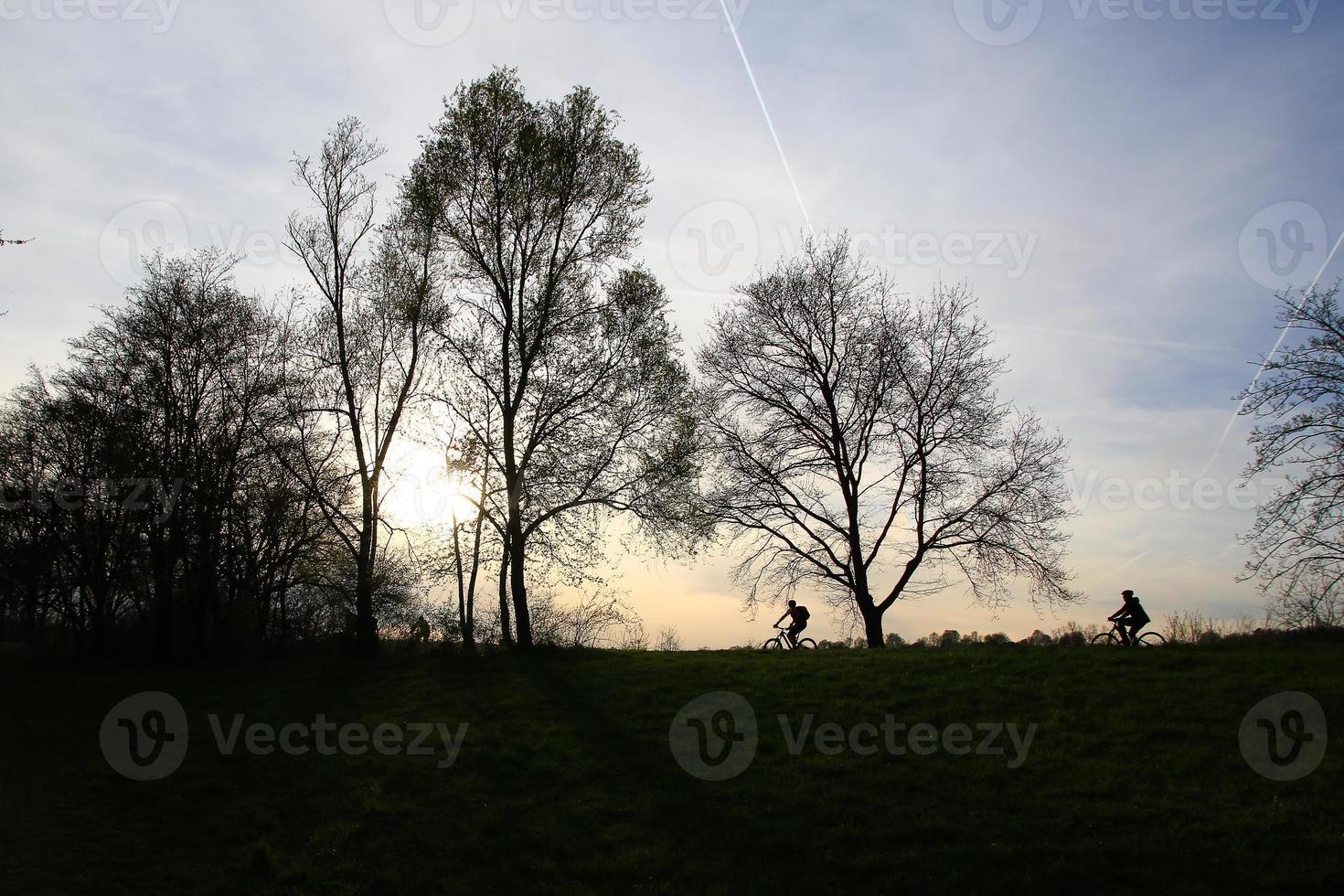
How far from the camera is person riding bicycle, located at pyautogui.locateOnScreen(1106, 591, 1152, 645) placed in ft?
73.5

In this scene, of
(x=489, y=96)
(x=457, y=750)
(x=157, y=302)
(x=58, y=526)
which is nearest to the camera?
(x=457, y=750)

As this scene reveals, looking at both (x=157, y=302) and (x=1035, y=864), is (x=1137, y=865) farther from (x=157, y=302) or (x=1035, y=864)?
(x=157, y=302)

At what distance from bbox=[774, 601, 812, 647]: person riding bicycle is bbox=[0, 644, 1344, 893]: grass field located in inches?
296

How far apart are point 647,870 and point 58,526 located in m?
31.3

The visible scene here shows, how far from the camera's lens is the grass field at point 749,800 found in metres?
→ 10.1

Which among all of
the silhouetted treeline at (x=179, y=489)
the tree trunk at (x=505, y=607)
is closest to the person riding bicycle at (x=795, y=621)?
the tree trunk at (x=505, y=607)

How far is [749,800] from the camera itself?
1238 cm

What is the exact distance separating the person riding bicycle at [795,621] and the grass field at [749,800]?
24.7ft

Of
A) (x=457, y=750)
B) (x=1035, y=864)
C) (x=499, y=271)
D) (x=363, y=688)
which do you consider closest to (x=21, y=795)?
(x=457, y=750)

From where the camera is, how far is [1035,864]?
986 cm

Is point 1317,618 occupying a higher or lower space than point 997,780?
higher

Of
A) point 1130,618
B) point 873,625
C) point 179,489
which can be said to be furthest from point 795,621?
point 179,489

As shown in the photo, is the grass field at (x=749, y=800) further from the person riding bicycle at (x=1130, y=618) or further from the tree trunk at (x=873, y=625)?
the tree trunk at (x=873, y=625)

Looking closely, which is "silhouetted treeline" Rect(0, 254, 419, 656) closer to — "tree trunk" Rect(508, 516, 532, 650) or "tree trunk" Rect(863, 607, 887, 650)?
"tree trunk" Rect(508, 516, 532, 650)
